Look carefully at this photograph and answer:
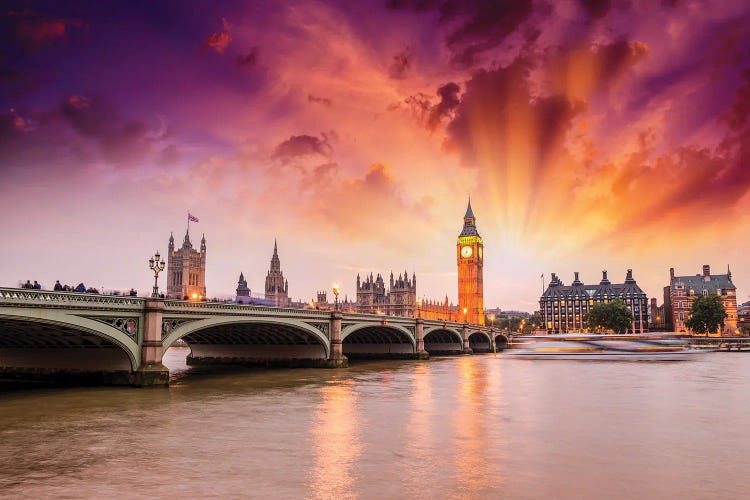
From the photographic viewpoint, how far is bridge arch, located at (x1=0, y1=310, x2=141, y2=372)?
97.9ft

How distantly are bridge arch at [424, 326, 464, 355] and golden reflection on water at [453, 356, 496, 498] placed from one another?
6655cm

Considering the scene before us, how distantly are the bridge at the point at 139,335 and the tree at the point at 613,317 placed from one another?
118790 millimetres

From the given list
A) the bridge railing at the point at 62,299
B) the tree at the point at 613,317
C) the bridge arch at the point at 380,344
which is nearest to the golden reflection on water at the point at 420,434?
the bridge railing at the point at 62,299

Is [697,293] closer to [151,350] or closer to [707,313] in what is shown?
[707,313]

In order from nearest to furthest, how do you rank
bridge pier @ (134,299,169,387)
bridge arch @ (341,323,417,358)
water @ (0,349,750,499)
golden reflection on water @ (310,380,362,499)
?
golden reflection on water @ (310,380,362,499) < water @ (0,349,750,499) < bridge pier @ (134,299,169,387) < bridge arch @ (341,323,417,358)

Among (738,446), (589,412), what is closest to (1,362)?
(589,412)

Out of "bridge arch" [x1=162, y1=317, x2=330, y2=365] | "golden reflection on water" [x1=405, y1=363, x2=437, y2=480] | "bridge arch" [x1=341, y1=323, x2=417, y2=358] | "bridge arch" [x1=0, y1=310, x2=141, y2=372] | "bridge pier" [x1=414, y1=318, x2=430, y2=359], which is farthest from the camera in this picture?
"bridge pier" [x1=414, y1=318, x2=430, y2=359]

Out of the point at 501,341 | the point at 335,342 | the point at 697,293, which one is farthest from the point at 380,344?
the point at 697,293

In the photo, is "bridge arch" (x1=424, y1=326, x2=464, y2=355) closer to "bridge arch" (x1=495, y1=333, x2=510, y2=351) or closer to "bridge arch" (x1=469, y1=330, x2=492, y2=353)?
"bridge arch" (x1=469, y1=330, x2=492, y2=353)

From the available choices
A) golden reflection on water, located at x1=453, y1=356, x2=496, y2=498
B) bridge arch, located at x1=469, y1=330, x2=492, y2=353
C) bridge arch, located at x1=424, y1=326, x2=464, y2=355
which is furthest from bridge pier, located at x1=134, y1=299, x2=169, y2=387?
bridge arch, located at x1=469, y1=330, x2=492, y2=353

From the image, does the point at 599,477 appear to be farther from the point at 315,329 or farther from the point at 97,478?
the point at 315,329

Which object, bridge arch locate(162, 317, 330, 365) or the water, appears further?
bridge arch locate(162, 317, 330, 365)

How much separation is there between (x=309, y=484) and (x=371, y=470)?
2.06 meters

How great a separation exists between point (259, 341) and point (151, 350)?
25.8 m
